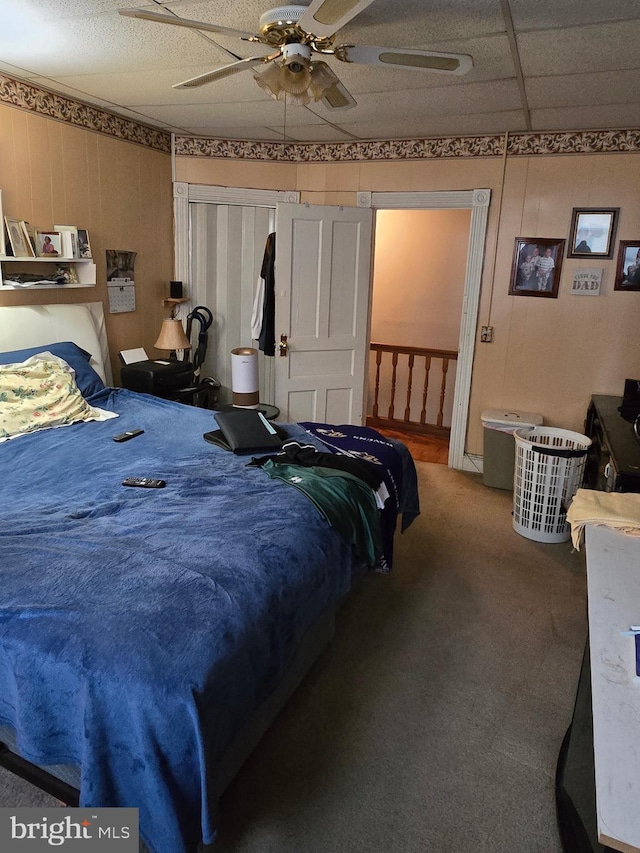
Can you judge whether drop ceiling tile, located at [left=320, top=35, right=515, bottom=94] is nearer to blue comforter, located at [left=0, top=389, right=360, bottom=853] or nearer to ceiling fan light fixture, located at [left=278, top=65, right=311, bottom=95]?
ceiling fan light fixture, located at [left=278, top=65, right=311, bottom=95]

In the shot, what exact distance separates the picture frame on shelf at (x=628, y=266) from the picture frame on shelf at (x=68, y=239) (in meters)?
3.60

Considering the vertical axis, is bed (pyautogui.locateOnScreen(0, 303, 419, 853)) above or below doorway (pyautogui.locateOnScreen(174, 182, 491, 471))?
below

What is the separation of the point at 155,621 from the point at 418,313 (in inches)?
198

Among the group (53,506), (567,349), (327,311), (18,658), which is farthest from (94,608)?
(567,349)

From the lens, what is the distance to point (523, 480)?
3.57 m

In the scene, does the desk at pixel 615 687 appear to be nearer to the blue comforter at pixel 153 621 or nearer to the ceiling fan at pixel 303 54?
the blue comforter at pixel 153 621

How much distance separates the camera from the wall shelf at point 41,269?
10.7 feet

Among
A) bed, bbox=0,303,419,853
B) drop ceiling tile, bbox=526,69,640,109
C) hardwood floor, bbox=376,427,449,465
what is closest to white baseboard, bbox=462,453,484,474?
hardwood floor, bbox=376,427,449,465

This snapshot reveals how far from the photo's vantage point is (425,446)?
552cm

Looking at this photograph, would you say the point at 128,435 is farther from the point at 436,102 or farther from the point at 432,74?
the point at 436,102

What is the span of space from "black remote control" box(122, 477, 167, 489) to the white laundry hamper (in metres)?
2.25

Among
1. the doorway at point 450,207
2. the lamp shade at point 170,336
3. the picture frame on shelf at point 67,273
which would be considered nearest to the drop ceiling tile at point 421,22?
the doorway at point 450,207

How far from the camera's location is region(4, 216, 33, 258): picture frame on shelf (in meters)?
3.22

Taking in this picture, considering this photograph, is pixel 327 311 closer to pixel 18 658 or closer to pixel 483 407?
pixel 483 407
